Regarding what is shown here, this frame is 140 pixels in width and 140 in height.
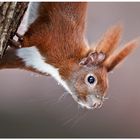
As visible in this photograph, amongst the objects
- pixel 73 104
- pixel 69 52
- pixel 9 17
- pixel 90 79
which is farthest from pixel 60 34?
pixel 73 104

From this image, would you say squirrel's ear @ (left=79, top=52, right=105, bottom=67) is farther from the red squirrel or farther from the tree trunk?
the tree trunk

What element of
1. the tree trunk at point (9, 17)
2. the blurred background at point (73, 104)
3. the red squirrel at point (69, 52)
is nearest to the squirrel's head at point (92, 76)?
the red squirrel at point (69, 52)

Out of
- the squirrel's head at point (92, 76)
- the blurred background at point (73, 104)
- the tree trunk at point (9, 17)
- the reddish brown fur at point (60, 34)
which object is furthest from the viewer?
the blurred background at point (73, 104)

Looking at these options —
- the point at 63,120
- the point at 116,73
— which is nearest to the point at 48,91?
the point at 63,120

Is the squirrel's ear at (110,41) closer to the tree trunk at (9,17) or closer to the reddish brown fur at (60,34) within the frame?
the reddish brown fur at (60,34)

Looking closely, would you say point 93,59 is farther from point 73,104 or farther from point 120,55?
point 73,104

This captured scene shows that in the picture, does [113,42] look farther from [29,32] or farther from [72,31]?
[29,32]

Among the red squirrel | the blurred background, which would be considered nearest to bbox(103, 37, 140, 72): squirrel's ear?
the red squirrel

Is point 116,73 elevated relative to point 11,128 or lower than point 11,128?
elevated
